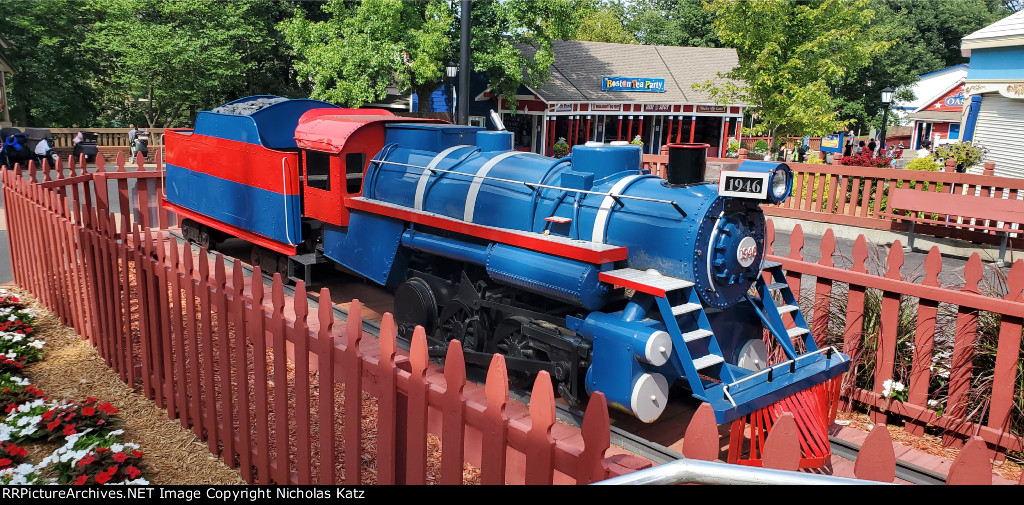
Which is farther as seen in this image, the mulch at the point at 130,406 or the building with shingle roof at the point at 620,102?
the building with shingle roof at the point at 620,102

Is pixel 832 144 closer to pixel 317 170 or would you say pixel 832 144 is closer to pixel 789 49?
pixel 789 49

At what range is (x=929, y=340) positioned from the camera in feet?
17.9

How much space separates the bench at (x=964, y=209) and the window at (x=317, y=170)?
8948 mm

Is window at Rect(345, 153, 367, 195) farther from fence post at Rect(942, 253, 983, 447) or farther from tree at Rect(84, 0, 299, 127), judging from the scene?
tree at Rect(84, 0, 299, 127)

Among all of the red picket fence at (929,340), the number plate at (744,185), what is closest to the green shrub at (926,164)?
the red picket fence at (929,340)

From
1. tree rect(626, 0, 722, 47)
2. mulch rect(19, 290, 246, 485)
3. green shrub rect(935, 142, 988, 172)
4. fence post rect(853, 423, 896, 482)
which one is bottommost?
mulch rect(19, 290, 246, 485)

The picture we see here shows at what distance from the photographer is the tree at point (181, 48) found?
83.1ft

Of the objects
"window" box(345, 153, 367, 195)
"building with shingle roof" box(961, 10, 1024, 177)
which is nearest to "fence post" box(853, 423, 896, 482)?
"window" box(345, 153, 367, 195)

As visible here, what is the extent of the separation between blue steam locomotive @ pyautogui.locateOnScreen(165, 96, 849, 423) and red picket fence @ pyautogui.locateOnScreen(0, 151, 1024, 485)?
0.74 meters

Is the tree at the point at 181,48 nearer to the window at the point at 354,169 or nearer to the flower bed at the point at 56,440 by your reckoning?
the window at the point at 354,169

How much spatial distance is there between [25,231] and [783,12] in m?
18.7

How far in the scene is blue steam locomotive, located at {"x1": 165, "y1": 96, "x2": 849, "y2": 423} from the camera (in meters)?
5.00
